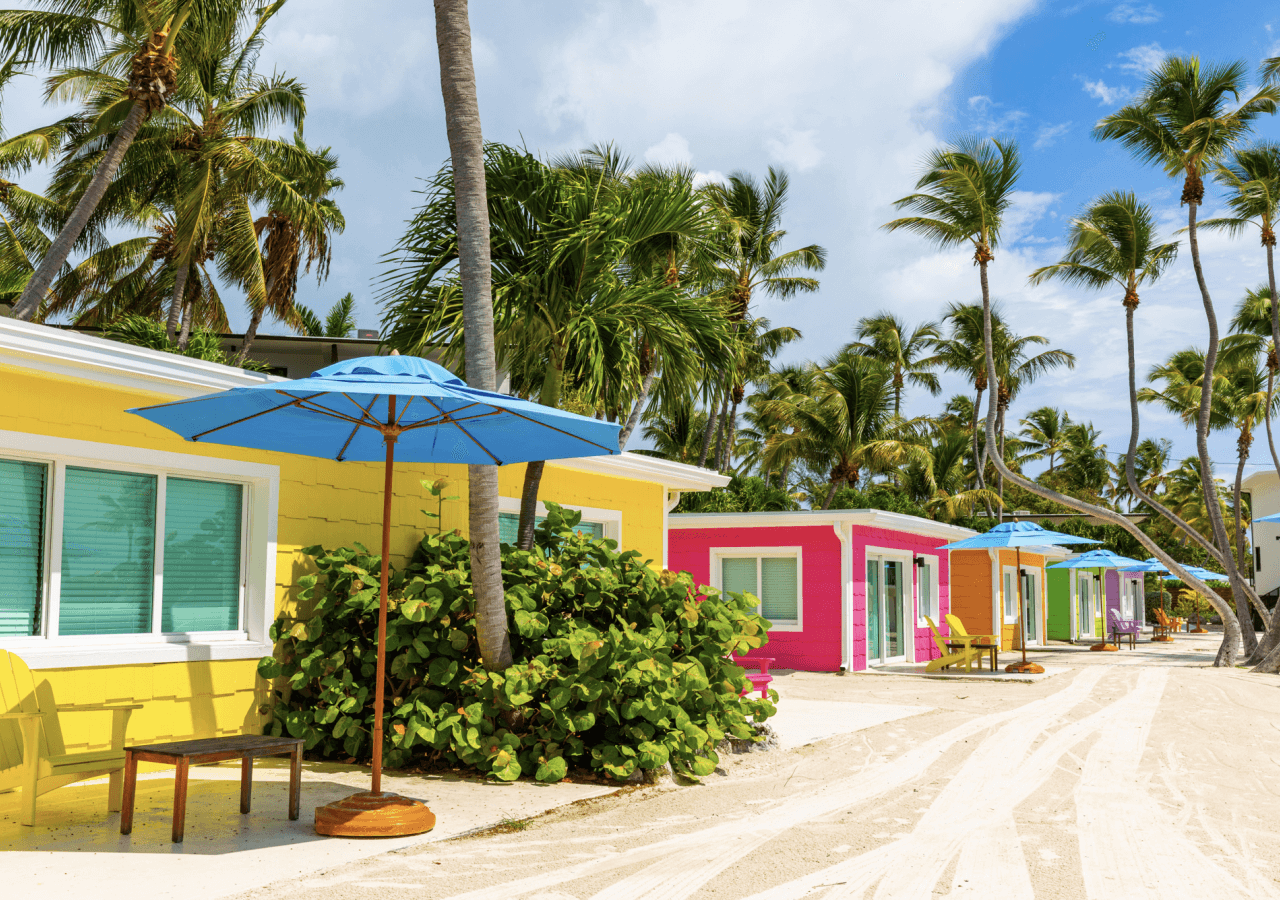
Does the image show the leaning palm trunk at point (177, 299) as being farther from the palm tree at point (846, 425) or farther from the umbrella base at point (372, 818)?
the palm tree at point (846, 425)

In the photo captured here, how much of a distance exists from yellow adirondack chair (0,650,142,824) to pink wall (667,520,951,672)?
1280cm

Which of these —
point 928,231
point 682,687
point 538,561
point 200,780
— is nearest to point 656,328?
point 538,561

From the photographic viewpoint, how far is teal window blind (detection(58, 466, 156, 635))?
6.52 metres

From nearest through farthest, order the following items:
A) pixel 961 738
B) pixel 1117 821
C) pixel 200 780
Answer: pixel 1117 821 < pixel 200 780 < pixel 961 738

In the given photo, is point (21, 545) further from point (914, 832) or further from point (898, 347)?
point (898, 347)

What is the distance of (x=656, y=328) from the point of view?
27.3 ft

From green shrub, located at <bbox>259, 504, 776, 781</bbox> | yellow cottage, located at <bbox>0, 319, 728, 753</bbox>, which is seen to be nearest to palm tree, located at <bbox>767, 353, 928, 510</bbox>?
green shrub, located at <bbox>259, 504, 776, 781</bbox>

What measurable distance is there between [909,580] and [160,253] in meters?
Result: 18.1

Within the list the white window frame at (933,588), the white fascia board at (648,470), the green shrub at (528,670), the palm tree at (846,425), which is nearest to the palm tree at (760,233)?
the palm tree at (846,425)

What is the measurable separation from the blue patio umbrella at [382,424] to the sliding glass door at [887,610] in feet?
43.6

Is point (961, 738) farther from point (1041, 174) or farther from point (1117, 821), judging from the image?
point (1041, 174)

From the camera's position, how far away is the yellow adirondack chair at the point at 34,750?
16.8 feet

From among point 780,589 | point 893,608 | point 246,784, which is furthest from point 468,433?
point 893,608

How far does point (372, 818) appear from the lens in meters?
5.42
